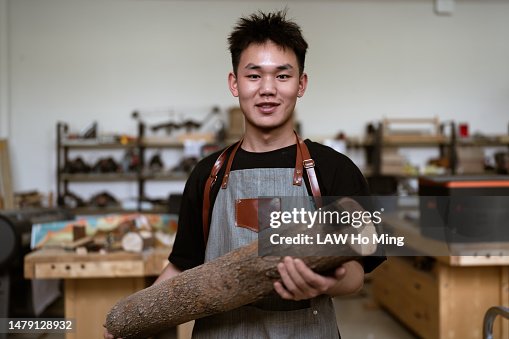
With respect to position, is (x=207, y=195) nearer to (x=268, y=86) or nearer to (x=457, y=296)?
(x=268, y=86)

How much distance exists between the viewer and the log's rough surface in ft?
2.47

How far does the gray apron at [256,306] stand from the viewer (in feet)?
3.13

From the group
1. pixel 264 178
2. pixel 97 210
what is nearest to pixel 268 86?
pixel 264 178

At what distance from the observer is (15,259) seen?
2.52 metres

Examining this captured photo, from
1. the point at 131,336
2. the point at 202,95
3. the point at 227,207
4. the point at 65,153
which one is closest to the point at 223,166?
the point at 227,207

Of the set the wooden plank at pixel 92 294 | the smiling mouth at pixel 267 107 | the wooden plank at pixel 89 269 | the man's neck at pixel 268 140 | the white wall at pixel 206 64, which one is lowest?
the wooden plank at pixel 92 294

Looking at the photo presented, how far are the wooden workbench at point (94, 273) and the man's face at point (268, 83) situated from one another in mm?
1289

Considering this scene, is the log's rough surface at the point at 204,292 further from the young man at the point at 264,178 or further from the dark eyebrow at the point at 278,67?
the dark eyebrow at the point at 278,67

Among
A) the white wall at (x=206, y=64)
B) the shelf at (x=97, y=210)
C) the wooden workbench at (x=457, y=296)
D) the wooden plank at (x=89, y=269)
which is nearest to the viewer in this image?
the wooden plank at (x=89, y=269)

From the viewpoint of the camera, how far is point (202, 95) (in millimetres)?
4801

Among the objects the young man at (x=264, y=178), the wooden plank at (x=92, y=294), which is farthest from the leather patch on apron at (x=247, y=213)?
the wooden plank at (x=92, y=294)

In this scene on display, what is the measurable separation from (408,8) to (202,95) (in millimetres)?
2736

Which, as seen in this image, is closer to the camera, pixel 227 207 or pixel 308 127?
pixel 227 207

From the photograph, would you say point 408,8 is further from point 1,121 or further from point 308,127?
point 1,121
